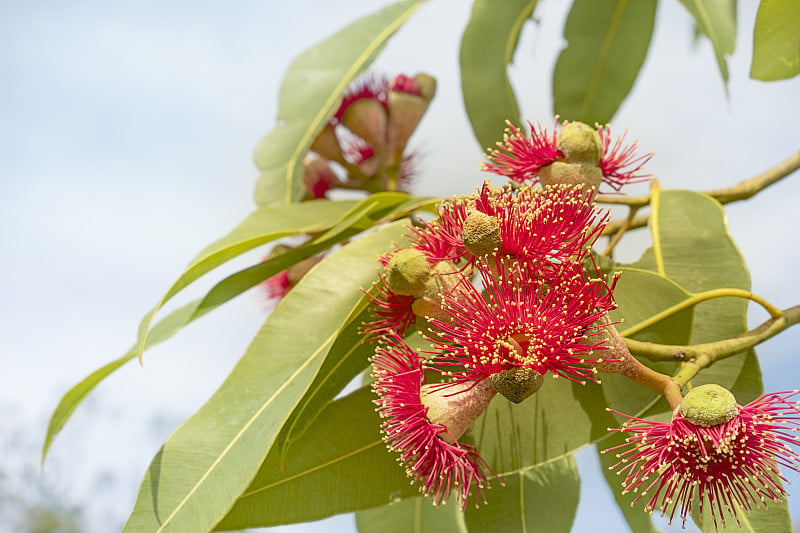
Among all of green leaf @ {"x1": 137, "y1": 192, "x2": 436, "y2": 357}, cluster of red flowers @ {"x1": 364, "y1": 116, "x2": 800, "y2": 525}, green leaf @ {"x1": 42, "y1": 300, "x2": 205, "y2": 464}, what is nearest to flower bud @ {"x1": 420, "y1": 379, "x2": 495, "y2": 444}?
cluster of red flowers @ {"x1": 364, "y1": 116, "x2": 800, "y2": 525}

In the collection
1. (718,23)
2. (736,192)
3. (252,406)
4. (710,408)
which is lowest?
(710,408)

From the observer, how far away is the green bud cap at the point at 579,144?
86 centimetres

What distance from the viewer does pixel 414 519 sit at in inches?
49.9

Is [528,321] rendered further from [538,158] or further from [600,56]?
[600,56]

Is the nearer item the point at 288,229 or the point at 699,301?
the point at 699,301

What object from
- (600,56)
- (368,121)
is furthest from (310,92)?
(600,56)

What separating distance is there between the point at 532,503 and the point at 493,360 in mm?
356

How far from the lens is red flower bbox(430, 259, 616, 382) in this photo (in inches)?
28.4

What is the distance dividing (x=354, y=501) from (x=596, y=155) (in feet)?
1.42

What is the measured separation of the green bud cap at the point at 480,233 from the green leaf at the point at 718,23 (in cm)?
64

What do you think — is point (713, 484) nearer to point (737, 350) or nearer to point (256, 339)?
point (737, 350)

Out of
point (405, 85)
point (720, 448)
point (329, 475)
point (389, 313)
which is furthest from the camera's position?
point (405, 85)

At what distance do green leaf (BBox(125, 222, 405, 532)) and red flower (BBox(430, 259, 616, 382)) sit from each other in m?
0.16

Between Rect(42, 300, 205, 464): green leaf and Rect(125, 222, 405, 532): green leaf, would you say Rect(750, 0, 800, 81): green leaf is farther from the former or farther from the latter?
Rect(42, 300, 205, 464): green leaf
